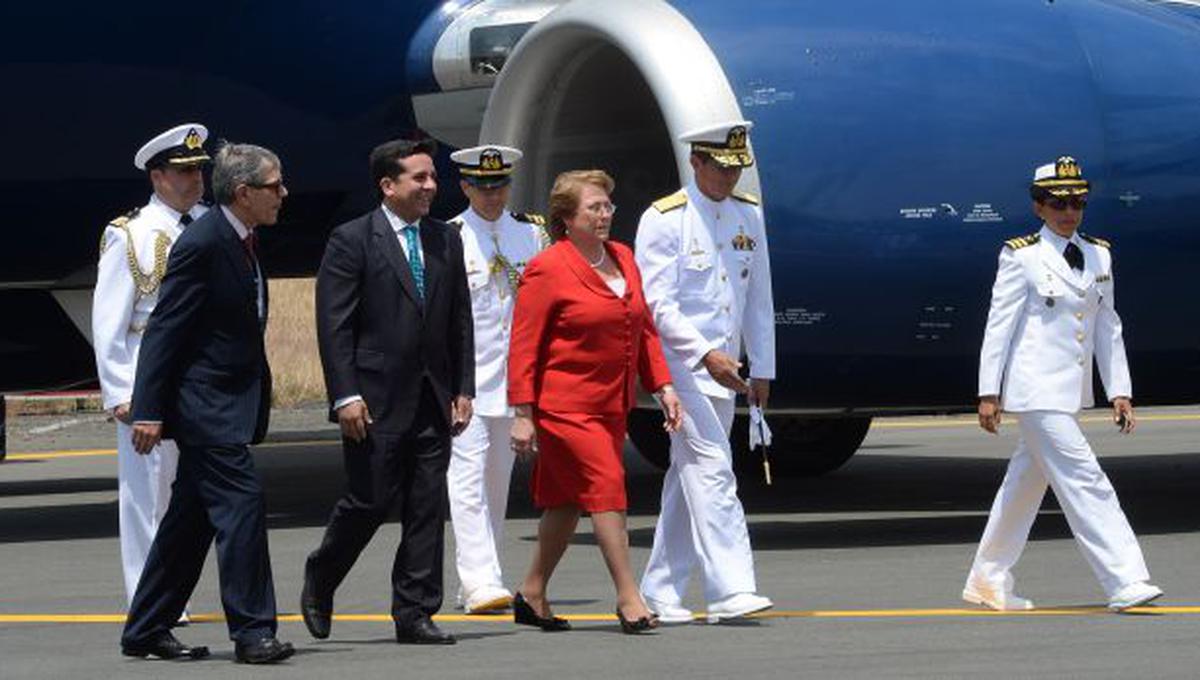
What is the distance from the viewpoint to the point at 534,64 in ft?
52.1

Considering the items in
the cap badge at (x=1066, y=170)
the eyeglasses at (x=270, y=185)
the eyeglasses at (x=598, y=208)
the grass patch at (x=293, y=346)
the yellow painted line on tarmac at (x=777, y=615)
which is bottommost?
the grass patch at (x=293, y=346)

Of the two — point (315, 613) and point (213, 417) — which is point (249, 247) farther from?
point (315, 613)

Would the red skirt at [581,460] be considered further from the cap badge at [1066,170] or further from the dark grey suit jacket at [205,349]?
the cap badge at [1066,170]

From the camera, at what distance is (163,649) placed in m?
11.2

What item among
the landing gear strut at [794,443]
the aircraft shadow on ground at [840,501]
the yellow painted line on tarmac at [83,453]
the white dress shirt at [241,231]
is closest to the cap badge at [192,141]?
the white dress shirt at [241,231]

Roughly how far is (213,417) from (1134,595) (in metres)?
3.53

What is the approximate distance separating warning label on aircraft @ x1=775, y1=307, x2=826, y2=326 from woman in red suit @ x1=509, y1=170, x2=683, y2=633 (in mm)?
3117

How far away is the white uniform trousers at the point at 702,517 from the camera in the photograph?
39.0 ft

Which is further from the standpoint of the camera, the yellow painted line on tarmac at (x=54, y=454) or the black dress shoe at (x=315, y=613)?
the yellow painted line on tarmac at (x=54, y=454)

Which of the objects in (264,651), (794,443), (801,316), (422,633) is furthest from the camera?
(794,443)

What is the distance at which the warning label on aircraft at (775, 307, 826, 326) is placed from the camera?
49.2ft

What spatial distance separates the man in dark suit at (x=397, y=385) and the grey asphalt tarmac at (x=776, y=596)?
272mm

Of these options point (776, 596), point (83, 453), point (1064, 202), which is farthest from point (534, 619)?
point (83, 453)

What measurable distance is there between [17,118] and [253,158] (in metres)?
4.91
